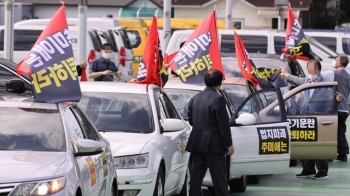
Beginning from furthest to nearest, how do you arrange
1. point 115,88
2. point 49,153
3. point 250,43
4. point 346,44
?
1. point 346,44
2. point 250,43
3. point 115,88
4. point 49,153

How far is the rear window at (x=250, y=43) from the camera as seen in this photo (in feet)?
87.4

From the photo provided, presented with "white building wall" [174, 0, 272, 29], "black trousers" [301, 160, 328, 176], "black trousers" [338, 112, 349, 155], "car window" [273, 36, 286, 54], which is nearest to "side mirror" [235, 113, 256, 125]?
"black trousers" [301, 160, 328, 176]

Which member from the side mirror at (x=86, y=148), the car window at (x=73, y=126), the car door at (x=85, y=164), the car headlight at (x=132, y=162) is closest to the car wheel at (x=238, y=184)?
the car headlight at (x=132, y=162)

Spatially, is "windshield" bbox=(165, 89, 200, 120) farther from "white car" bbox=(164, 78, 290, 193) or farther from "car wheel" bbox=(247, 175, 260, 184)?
"car wheel" bbox=(247, 175, 260, 184)

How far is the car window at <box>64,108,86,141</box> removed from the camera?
25.9 feet

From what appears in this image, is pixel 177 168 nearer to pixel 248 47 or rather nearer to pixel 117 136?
pixel 117 136

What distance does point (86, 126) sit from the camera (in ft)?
28.2

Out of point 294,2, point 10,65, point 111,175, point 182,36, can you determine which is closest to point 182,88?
point 10,65

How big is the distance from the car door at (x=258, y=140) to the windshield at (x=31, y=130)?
4662 mm

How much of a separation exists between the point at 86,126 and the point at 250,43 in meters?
18.4

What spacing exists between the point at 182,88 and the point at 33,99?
16.9ft

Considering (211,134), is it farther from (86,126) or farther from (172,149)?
(86,126)

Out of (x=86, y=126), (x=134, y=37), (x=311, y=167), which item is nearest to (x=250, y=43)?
(x=134, y=37)

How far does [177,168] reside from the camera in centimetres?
1107
